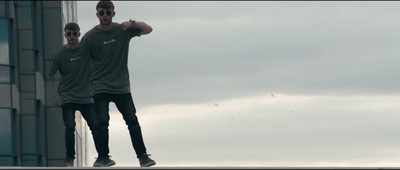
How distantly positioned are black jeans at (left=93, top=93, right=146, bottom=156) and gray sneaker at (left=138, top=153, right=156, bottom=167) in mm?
91

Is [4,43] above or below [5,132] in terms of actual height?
above

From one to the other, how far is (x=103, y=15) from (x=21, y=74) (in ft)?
96.9

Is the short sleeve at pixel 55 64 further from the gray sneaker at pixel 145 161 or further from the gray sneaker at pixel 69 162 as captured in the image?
the gray sneaker at pixel 145 161

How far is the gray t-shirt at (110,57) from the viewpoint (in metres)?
15.8

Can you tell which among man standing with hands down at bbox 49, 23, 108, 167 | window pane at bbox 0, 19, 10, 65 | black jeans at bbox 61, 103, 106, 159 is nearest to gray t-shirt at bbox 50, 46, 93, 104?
man standing with hands down at bbox 49, 23, 108, 167

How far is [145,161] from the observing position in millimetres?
15945

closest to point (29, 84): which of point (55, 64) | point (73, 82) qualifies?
point (55, 64)

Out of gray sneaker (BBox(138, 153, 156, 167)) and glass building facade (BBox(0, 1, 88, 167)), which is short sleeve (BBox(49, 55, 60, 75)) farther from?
glass building facade (BBox(0, 1, 88, 167))

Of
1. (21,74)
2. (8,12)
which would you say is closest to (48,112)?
(21,74)

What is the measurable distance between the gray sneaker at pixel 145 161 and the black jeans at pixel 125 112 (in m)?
0.09

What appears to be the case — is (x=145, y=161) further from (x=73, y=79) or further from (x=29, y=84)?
(x=29, y=84)

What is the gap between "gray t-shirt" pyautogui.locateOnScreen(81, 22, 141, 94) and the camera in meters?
15.8

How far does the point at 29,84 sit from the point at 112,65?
29701mm

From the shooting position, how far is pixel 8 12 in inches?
1656
